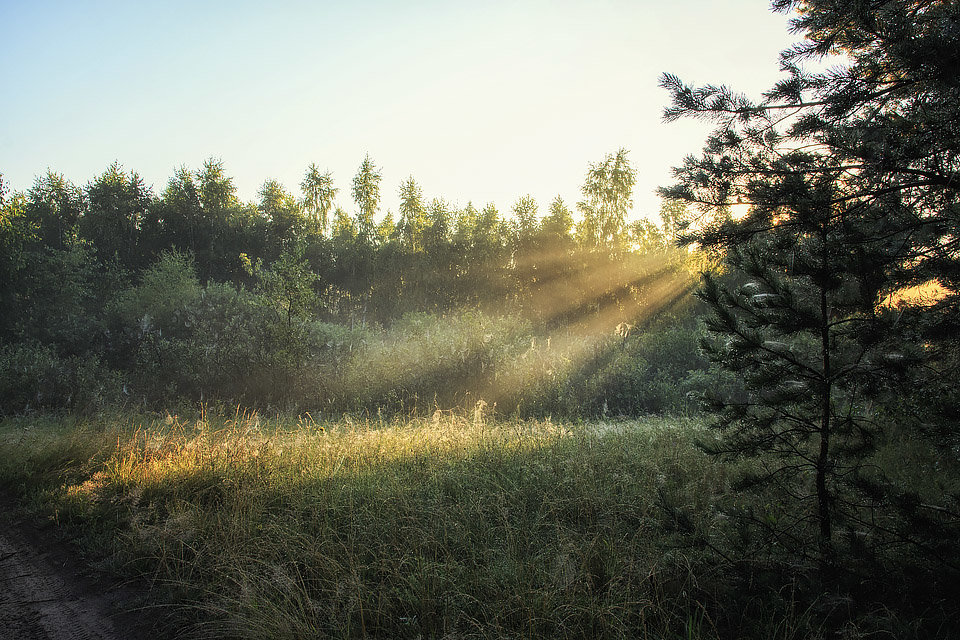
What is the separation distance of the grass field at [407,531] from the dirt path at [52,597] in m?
0.20

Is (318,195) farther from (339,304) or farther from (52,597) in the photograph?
(52,597)

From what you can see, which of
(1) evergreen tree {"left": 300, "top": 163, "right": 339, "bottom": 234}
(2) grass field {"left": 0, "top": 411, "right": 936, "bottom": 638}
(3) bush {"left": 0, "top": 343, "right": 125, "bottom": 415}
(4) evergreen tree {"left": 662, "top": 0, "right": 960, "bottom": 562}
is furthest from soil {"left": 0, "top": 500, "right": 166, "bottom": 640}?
(1) evergreen tree {"left": 300, "top": 163, "right": 339, "bottom": 234}

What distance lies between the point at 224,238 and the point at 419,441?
4022 cm

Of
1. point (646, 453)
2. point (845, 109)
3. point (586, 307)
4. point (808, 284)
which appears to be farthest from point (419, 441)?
point (586, 307)

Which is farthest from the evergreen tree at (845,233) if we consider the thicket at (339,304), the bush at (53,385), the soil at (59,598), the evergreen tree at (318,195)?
the evergreen tree at (318,195)

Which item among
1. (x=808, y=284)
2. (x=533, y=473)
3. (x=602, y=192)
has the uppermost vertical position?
(x=602, y=192)

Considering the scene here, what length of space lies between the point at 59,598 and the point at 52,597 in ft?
0.21

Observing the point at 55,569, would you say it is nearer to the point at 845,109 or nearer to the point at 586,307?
the point at 845,109

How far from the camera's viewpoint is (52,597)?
348cm

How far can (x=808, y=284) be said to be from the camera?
3176mm

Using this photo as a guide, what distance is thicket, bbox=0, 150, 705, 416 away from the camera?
44.8 feet

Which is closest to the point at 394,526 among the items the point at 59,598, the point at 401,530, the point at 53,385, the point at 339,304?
the point at 401,530

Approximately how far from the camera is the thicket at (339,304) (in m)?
13.7

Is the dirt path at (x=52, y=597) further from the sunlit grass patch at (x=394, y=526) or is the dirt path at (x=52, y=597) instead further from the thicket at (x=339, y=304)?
the thicket at (x=339, y=304)
